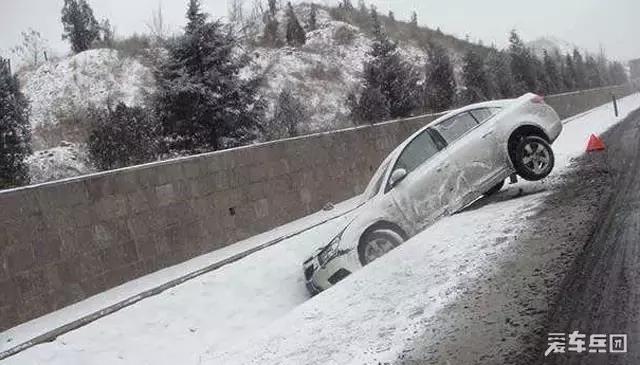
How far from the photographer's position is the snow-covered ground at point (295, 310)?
5.25m

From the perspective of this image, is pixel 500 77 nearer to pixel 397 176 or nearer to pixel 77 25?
pixel 77 25

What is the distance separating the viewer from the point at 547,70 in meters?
49.8

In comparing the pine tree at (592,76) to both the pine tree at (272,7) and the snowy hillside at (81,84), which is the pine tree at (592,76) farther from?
the snowy hillside at (81,84)

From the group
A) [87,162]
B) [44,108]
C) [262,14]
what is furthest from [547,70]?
[87,162]

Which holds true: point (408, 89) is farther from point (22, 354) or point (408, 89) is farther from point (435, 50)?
point (22, 354)

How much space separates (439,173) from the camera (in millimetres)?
8883

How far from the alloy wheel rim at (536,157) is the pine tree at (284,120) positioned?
1007 cm

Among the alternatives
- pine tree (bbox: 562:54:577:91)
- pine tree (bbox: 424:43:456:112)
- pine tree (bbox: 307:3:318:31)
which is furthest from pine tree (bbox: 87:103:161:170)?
pine tree (bbox: 562:54:577:91)

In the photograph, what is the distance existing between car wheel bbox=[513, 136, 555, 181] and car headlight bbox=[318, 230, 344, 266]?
3203 mm

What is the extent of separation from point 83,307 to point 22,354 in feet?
6.33

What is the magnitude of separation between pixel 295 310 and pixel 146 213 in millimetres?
4872

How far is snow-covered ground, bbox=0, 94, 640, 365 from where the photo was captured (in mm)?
5254

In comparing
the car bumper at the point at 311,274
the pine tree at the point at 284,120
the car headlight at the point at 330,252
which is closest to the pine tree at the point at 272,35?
the pine tree at the point at 284,120

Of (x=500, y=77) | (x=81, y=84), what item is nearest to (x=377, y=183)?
(x=81, y=84)
